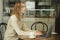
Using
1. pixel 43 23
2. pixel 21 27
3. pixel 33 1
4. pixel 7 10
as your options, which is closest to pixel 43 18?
pixel 43 23

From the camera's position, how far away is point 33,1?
3.76 metres

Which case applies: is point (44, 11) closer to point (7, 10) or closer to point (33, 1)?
point (33, 1)

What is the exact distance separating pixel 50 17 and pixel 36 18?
385mm

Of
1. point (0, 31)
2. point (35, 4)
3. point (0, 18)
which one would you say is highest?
point (35, 4)

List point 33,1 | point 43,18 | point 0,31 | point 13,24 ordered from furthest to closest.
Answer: point 43,18, point 33,1, point 0,31, point 13,24

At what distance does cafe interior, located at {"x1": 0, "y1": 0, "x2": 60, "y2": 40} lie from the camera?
3.59 metres

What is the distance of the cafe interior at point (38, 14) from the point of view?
3590 millimetres

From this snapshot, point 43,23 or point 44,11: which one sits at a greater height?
point 44,11

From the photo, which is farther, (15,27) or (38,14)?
(38,14)

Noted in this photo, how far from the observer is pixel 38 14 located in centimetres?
401

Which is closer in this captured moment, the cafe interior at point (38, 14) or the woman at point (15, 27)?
the woman at point (15, 27)

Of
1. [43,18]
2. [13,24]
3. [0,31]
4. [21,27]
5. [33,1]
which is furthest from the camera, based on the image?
[43,18]

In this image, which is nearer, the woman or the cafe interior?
the woman

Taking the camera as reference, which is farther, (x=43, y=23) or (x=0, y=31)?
(x=43, y=23)
